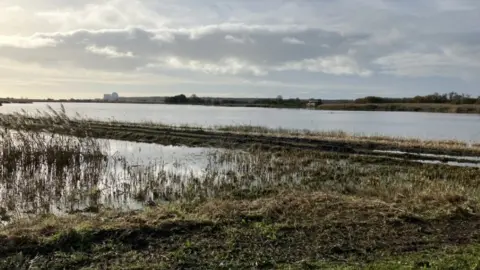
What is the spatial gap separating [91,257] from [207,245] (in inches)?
63.6

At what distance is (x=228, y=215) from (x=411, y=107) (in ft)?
309

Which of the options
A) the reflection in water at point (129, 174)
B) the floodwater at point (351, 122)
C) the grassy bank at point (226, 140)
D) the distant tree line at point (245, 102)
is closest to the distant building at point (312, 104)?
the distant tree line at point (245, 102)

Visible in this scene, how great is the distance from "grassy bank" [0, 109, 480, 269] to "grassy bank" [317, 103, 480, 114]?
233ft

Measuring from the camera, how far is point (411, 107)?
9512cm

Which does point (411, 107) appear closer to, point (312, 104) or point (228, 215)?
point (312, 104)

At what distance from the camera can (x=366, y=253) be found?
21.5 feet

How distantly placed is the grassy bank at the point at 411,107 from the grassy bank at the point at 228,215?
71.0 meters

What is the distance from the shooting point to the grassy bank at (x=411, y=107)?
270 feet

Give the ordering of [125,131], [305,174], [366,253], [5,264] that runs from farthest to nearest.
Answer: [125,131], [305,174], [366,253], [5,264]

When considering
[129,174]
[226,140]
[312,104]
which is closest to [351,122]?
[226,140]

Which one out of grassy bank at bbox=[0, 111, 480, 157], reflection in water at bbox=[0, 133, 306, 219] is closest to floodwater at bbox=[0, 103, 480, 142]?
grassy bank at bbox=[0, 111, 480, 157]

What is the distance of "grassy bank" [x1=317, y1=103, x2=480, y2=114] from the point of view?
270 feet

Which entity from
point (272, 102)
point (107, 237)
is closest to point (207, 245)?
point (107, 237)

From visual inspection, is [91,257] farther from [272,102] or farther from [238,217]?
[272,102]
